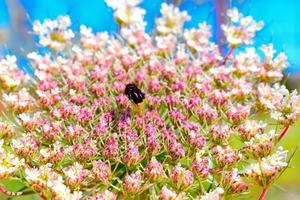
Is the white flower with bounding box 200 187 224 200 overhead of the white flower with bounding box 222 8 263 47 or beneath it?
beneath

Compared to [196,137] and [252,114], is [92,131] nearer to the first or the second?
[196,137]

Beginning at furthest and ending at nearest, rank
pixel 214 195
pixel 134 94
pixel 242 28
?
pixel 242 28 < pixel 134 94 < pixel 214 195

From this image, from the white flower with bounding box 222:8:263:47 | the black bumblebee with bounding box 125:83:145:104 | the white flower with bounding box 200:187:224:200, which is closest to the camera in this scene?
the white flower with bounding box 200:187:224:200

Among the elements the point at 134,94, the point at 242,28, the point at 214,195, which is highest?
the point at 242,28

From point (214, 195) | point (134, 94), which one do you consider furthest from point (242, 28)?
point (214, 195)

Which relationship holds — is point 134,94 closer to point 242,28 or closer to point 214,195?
point 214,195

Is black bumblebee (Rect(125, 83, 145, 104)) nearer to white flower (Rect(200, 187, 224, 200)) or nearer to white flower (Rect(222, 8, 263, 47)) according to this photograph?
white flower (Rect(200, 187, 224, 200))

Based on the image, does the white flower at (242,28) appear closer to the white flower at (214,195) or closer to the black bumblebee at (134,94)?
the black bumblebee at (134,94)

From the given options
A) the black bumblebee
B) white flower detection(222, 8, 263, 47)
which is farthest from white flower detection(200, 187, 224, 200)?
white flower detection(222, 8, 263, 47)

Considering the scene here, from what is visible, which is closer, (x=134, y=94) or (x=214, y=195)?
(x=214, y=195)

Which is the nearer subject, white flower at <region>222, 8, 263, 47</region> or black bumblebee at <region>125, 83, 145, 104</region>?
black bumblebee at <region>125, 83, 145, 104</region>

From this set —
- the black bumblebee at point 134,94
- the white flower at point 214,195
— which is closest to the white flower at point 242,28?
the black bumblebee at point 134,94

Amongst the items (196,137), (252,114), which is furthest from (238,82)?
(196,137)
